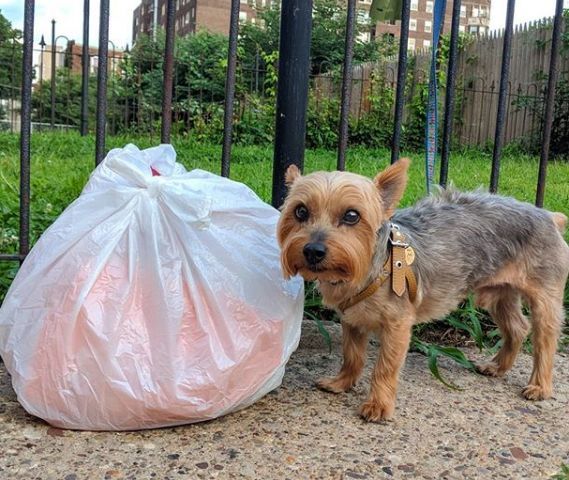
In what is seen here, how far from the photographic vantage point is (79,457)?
2.10 m

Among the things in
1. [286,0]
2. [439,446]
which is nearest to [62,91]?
[286,0]

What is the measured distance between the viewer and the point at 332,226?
236 centimetres

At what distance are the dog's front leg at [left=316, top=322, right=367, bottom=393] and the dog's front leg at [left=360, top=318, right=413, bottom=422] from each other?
19cm

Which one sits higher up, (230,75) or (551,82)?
(551,82)

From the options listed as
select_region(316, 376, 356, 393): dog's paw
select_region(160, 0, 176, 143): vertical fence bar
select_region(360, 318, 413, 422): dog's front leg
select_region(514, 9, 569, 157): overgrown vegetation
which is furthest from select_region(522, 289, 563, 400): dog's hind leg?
select_region(514, 9, 569, 157): overgrown vegetation

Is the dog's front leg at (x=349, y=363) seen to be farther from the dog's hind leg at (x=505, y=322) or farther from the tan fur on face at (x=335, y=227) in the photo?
the dog's hind leg at (x=505, y=322)

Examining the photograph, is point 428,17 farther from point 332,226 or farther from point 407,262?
point 332,226

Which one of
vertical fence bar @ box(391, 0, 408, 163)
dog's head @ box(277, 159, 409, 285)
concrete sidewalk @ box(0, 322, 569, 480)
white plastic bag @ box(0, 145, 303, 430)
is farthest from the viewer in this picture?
vertical fence bar @ box(391, 0, 408, 163)

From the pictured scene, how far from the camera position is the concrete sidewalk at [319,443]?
6.81 feet

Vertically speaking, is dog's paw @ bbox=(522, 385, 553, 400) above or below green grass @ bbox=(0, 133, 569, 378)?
below

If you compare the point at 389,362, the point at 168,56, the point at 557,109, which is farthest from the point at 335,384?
the point at 557,109

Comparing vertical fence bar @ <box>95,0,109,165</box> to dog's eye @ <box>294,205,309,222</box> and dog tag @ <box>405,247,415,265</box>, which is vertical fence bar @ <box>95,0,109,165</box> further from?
dog tag @ <box>405,247,415,265</box>

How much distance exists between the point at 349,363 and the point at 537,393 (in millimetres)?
782

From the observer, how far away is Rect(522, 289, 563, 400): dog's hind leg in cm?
288
